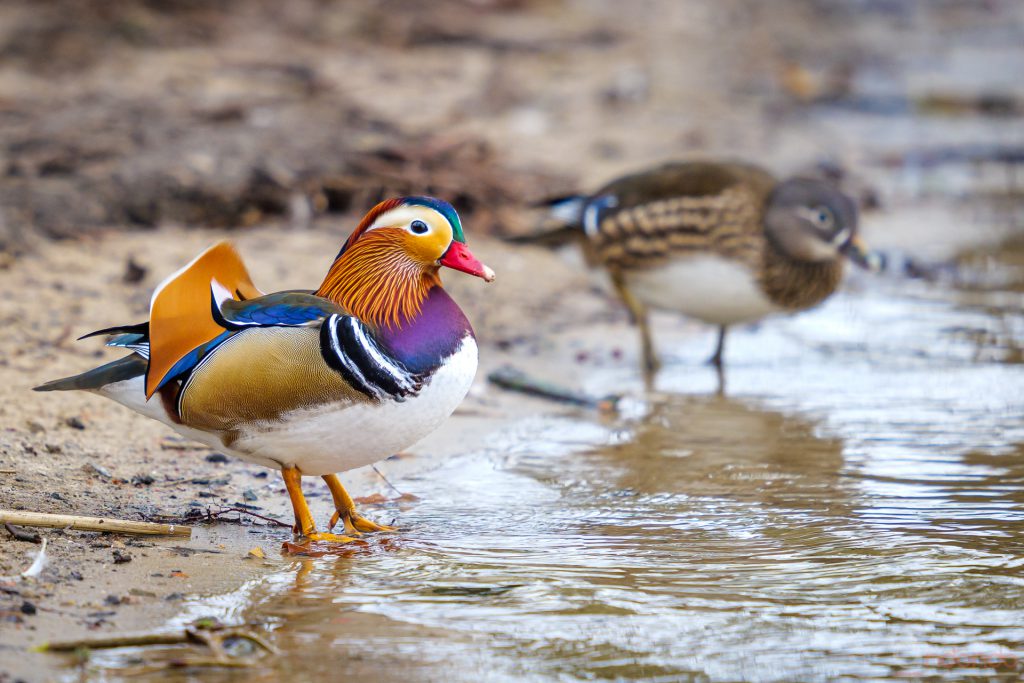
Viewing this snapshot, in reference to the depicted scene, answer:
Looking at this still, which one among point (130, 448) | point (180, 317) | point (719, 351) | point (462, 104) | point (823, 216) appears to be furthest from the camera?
point (462, 104)

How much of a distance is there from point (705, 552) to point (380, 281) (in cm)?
127

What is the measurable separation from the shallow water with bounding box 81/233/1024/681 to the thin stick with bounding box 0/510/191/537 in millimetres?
416

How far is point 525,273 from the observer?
8.20 meters

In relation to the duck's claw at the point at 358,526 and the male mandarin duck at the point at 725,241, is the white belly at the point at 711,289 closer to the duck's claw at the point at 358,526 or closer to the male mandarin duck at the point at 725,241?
the male mandarin duck at the point at 725,241

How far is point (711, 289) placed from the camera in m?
6.66

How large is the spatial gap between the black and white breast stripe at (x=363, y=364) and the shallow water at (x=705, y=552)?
52 centimetres

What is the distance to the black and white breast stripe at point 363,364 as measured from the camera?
12.8 ft

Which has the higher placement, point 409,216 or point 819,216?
point 409,216

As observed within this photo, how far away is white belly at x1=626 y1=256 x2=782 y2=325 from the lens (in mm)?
6676

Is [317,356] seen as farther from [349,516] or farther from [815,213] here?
[815,213]

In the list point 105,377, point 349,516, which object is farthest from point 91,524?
point 349,516

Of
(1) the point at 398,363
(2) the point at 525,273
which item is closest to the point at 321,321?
(1) the point at 398,363

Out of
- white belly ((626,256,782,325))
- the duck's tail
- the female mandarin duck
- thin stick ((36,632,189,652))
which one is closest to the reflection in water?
thin stick ((36,632,189,652))

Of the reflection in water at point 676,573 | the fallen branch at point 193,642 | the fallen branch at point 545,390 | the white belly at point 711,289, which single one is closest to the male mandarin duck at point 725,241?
the white belly at point 711,289
